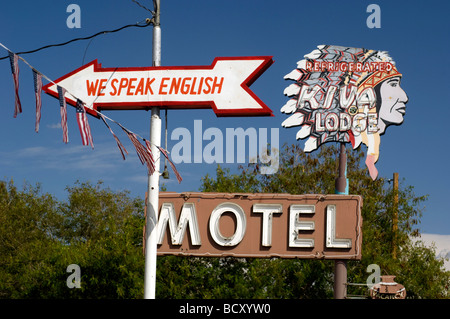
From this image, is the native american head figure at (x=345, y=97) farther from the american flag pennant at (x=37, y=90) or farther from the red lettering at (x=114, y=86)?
the american flag pennant at (x=37, y=90)

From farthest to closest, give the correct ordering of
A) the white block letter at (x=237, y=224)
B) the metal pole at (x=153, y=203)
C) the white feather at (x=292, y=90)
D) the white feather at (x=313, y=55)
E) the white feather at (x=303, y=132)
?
the white feather at (x=313, y=55), the white feather at (x=292, y=90), the white feather at (x=303, y=132), the white block letter at (x=237, y=224), the metal pole at (x=153, y=203)

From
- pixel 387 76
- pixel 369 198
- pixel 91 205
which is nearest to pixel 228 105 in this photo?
pixel 387 76

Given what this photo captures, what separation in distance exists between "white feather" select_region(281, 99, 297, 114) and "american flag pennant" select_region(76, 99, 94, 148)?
8.35 metres

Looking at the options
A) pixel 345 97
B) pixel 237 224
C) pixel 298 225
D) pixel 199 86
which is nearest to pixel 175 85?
pixel 199 86

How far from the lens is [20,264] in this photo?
113ft

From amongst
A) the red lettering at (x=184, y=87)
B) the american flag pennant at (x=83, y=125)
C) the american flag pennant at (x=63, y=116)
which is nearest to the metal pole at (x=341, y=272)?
the red lettering at (x=184, y=87)

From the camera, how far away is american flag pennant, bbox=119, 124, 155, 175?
1248cm

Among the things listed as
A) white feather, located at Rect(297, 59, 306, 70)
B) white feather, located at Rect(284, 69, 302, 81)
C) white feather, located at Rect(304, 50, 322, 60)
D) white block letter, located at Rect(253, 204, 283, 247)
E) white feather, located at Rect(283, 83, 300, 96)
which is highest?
white feather, located at Rect(304, 50, 322, 60)

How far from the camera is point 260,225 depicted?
15062mm

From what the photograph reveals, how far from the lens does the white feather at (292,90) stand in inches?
771

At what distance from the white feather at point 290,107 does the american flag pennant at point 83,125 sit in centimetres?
835

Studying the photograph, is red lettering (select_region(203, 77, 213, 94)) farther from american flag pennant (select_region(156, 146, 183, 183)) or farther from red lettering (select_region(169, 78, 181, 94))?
american flag pennant (select_region(156, 146, 183, 183))

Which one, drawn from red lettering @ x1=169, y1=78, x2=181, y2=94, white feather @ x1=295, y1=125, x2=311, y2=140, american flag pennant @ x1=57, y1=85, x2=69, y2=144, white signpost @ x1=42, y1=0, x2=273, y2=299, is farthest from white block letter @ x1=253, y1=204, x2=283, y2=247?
american flag pennant @ x1=57, y1=85, x2=69, y2=144
